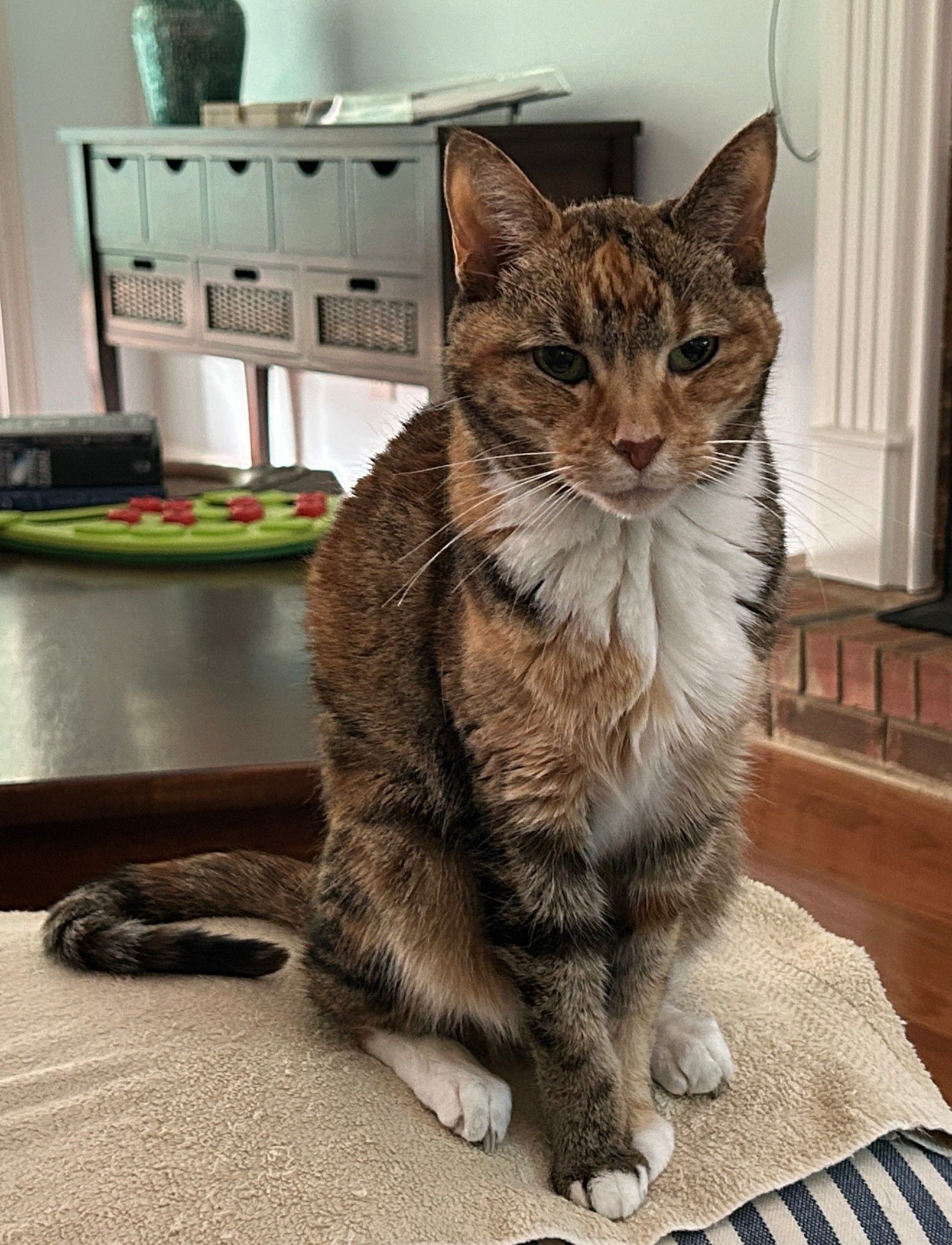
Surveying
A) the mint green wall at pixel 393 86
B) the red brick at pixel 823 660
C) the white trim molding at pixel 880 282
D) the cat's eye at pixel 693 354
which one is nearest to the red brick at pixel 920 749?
the red brick at pixel 823 660

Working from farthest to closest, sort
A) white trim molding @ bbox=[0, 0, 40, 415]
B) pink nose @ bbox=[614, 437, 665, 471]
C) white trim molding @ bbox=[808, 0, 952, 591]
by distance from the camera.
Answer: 1. white trim molding @ bbox=[0, 0, 40, 415]
2. white trim molding @ bbox=[808, 0, 952, 591]
3. pink nose @ bbox=[614, 437, 665, 471]

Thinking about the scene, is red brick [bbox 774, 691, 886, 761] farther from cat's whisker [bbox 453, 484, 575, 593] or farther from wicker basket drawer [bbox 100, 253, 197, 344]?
wicker basket drawer [bbox 100, 253, 197, 344]

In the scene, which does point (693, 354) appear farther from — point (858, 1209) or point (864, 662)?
point (864, 662)

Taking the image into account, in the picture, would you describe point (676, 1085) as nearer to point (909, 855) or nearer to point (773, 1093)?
point (773, 1093)

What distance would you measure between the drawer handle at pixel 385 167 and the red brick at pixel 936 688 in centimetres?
151

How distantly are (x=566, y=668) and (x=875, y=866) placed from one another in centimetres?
123

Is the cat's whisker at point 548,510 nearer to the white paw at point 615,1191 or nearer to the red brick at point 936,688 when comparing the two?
the white paw at point 615,1191

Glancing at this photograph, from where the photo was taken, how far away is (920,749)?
2.36 m

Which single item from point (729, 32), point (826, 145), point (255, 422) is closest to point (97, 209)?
point (255, 422)

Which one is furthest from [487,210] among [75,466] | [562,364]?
[75,466]

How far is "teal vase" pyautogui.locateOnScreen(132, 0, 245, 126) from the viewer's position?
3.75m

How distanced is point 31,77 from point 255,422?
1.32 m

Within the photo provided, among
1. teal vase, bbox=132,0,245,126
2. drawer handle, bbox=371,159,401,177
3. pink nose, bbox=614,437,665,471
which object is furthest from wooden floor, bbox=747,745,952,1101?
teal vase, bbox=132,0,245,126

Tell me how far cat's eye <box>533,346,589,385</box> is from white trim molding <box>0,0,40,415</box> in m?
3.87
